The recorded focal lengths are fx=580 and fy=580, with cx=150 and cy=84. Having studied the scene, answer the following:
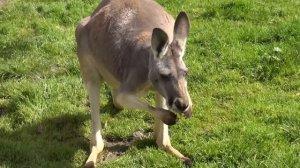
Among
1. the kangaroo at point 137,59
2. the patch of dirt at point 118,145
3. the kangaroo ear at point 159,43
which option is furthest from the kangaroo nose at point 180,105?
the patch of dirt at point 118,145

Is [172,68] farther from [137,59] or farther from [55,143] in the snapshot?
[55,143]

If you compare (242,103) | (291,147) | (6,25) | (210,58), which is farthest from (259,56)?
(6,25)

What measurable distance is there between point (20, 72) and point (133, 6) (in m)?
2.06

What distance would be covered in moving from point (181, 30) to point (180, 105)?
690 millimetres

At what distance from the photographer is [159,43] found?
15.0 ft

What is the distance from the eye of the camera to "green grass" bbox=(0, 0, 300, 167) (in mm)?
5176

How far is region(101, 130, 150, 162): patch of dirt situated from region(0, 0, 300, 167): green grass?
62mm

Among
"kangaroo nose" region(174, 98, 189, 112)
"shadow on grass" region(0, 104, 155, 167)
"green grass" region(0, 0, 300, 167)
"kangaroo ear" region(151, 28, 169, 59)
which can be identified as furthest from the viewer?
"shadow on grass" region(0, 104, 155, 167)

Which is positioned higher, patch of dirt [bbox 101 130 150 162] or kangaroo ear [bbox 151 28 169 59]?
kangaroo ear [bbox 151 28 169 59]

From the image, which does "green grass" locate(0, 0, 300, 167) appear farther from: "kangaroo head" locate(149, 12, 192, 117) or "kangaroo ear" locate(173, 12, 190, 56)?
"kangaroo ear" locate(173, 12, 190, 56)

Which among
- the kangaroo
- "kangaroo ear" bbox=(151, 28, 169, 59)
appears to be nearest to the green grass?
the kangaroo

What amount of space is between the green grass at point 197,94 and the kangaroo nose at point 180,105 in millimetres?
762

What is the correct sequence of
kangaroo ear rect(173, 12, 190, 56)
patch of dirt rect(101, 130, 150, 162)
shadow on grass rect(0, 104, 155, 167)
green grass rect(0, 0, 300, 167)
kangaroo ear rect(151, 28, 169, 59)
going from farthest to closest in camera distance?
1. patch of dirt rect(101, 130, 150, 162)
2. shadow on grass rect(0, 104, 155, 167)
3. green grass rect(0, 0, 300, 167)
4. kangaroo ear rect(173, 12, 190, 56)
5. kangaroo ear rect(151, 28, 169, 59)

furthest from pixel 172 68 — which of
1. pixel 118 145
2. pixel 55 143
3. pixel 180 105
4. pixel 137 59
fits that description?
pixel 55 143
